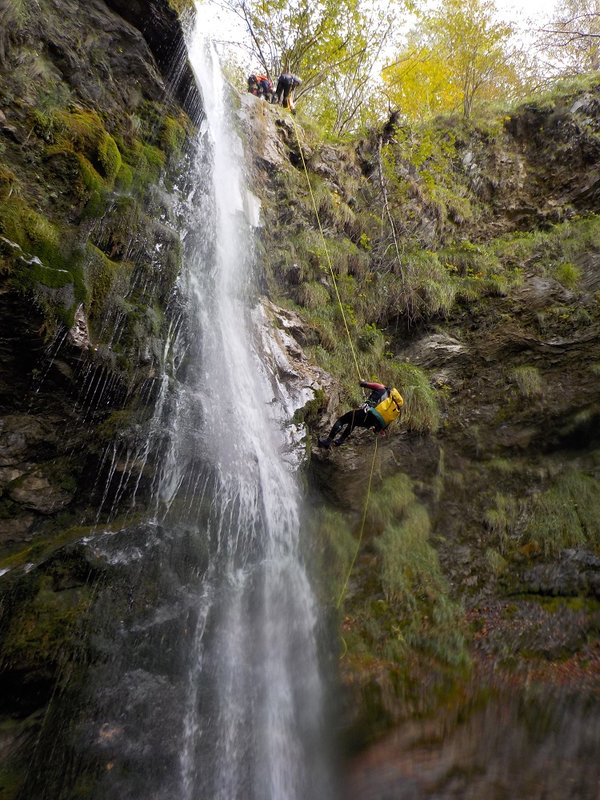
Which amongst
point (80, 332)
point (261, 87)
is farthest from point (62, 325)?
Answer: point (261, 87)

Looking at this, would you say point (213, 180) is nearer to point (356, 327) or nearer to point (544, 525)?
point (356, 327)

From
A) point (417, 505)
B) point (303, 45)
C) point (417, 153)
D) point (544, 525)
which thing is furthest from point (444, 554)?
point (303, 45)

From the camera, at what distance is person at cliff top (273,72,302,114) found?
11.3 metres

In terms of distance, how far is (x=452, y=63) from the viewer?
12844 mm

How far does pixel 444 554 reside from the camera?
5977mm

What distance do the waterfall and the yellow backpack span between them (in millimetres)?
1507

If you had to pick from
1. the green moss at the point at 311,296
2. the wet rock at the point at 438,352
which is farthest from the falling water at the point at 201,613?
the wet rock at the point at 438,352

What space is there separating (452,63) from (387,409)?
12837 mm

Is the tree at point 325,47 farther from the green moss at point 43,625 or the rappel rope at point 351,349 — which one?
the green moss at point 43,625

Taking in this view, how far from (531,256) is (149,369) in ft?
26.5

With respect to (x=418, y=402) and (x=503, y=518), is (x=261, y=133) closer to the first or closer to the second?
(x=418, y=402)

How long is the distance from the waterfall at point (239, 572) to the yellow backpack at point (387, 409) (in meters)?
1.51

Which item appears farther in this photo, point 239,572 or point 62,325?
point 239,572

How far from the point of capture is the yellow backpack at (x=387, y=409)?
5.84 meters
